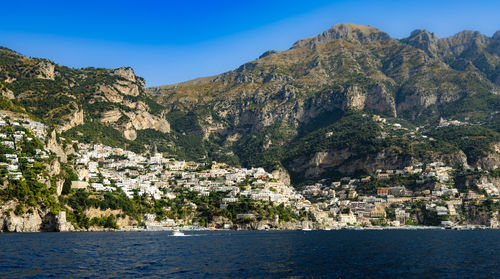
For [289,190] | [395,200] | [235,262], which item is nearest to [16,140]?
[235,262]

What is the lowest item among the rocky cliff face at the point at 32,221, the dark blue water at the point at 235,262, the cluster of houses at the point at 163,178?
→ the dark blue water at the point at 235,262

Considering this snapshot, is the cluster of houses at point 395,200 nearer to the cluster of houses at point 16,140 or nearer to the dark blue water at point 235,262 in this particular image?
the cluster of houses at point 16,140

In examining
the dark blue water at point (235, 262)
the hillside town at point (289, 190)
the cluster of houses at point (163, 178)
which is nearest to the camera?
the dark blue water at point (235, 262)

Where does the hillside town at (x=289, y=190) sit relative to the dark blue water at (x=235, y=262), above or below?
above

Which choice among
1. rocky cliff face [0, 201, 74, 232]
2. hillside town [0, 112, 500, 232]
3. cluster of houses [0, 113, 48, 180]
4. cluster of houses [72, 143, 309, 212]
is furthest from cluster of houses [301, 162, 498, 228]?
cluster of houses [0, 113, 48, 180]

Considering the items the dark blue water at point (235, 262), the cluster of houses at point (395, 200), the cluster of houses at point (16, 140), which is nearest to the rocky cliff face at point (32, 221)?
the cluster of houses at point (16, 140)

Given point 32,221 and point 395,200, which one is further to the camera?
point 395,200

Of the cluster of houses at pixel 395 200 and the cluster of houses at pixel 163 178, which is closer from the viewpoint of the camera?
the cluster of houses at pixel 163 178

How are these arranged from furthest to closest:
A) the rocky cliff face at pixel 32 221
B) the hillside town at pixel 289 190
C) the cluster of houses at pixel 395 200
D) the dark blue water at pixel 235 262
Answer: the cluster of houses at pixel 395 200, the hillside town at pixel 289 190, the rocky cliff face at pixel 32 221, the dark blue water at pixel 235 262

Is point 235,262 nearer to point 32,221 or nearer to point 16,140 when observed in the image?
point 32,221
